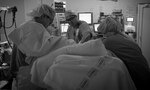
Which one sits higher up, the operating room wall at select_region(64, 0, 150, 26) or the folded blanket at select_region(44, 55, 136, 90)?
the operating room wall at select_region(64, 0, 150, 26)

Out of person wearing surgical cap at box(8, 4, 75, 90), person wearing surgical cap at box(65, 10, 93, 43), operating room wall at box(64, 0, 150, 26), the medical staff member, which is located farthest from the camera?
operating room wall at box(64, 0, 150, 26)

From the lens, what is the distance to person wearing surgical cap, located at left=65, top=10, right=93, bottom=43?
3.17 m

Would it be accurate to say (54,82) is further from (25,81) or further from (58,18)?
(58,18)

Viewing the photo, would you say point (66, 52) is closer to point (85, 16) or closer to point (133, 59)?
point (133, 59)

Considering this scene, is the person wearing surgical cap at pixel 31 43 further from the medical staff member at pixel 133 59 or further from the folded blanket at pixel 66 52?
the medical staff member at pixel 133 59

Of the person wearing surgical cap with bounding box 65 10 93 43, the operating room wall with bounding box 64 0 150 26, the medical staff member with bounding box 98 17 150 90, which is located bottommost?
the medical staff member with bounding box 98 17 150 90

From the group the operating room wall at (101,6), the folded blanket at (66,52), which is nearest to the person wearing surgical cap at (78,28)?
the folded blanket at (66,52)

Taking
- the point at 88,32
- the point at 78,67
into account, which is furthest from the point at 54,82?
the point at 88,32

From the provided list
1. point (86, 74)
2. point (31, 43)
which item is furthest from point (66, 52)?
point (31, 43)

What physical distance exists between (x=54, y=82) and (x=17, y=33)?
0.58 metres

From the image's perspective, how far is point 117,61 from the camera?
106 centimetres

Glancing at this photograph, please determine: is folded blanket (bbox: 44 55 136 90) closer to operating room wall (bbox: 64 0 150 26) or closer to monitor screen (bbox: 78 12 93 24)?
monitor screen (bbox: 78 12 93 24)

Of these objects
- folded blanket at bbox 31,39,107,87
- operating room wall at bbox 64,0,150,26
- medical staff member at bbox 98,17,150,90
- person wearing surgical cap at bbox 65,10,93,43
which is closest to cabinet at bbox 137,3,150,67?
operating room wall at bbox 64,0,150,26

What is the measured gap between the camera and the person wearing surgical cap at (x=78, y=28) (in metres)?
3.17
